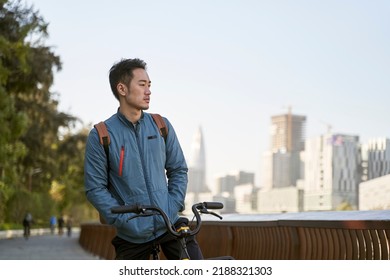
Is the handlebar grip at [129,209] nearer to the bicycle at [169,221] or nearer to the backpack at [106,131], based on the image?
the bicycle at [169,221]

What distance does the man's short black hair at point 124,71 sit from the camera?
153 inches

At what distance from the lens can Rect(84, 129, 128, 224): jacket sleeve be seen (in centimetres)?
365

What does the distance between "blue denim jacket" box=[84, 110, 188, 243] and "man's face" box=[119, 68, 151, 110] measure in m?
0.08

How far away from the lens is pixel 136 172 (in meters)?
3.69

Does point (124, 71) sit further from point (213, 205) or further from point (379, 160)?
point (379, 160)

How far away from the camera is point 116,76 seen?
3.92 meters

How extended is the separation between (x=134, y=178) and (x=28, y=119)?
77.5 feet

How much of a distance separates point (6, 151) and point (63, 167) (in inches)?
600

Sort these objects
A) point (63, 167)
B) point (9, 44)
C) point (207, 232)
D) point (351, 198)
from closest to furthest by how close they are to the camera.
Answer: point (207, 232) → point (9, 44) → point (63, 167) → point (351, 198)
